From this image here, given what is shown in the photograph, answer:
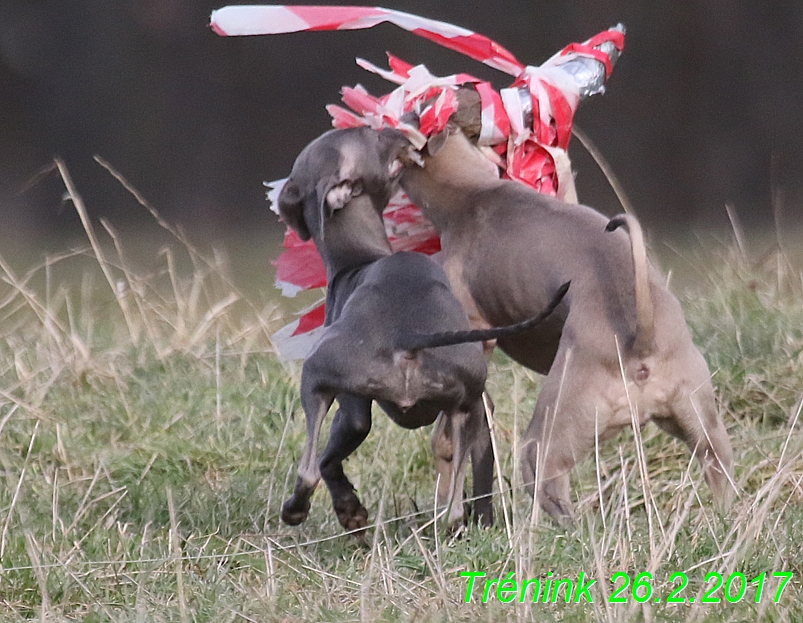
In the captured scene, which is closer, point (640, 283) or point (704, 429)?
point (640, 283)

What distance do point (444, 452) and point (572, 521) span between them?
514mm

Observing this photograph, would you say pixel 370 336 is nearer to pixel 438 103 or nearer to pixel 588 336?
pixel 588 336

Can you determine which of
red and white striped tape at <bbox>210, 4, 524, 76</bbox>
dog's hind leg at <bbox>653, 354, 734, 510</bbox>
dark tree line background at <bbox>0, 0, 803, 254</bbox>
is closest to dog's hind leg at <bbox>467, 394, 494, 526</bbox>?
dog's hind leg at <bbox>653, 354, 734, 510</bbox>

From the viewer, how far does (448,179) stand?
3.96 meters

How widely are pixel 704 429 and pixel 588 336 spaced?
A: 36cm

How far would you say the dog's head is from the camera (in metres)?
3.53

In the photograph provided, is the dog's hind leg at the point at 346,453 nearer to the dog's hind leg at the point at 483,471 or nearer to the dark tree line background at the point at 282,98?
the dog's hind leg at the point at 483,471

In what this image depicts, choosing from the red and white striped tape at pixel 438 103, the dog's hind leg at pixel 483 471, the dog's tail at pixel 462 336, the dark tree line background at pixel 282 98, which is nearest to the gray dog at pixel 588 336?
the dog's hind leg at pixel 483 471

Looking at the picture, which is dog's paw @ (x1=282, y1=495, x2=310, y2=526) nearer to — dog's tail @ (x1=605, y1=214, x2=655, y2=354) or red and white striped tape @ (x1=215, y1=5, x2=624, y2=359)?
red and white striped tape @ (x1=215, y1=5, x2=624, y2=359)

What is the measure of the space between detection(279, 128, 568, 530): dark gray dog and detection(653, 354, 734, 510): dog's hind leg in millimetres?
470

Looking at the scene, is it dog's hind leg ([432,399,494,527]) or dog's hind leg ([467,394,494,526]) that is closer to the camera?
dog's hind leg ([432,399,494,527])

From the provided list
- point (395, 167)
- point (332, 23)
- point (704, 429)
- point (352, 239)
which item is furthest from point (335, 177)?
point (704, 429)

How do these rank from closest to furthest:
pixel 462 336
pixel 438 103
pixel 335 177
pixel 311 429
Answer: pixel 462 336 < pixel 311 429 < pixel 335 177 < pixel 438 103

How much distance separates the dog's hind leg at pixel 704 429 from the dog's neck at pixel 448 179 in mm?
853
